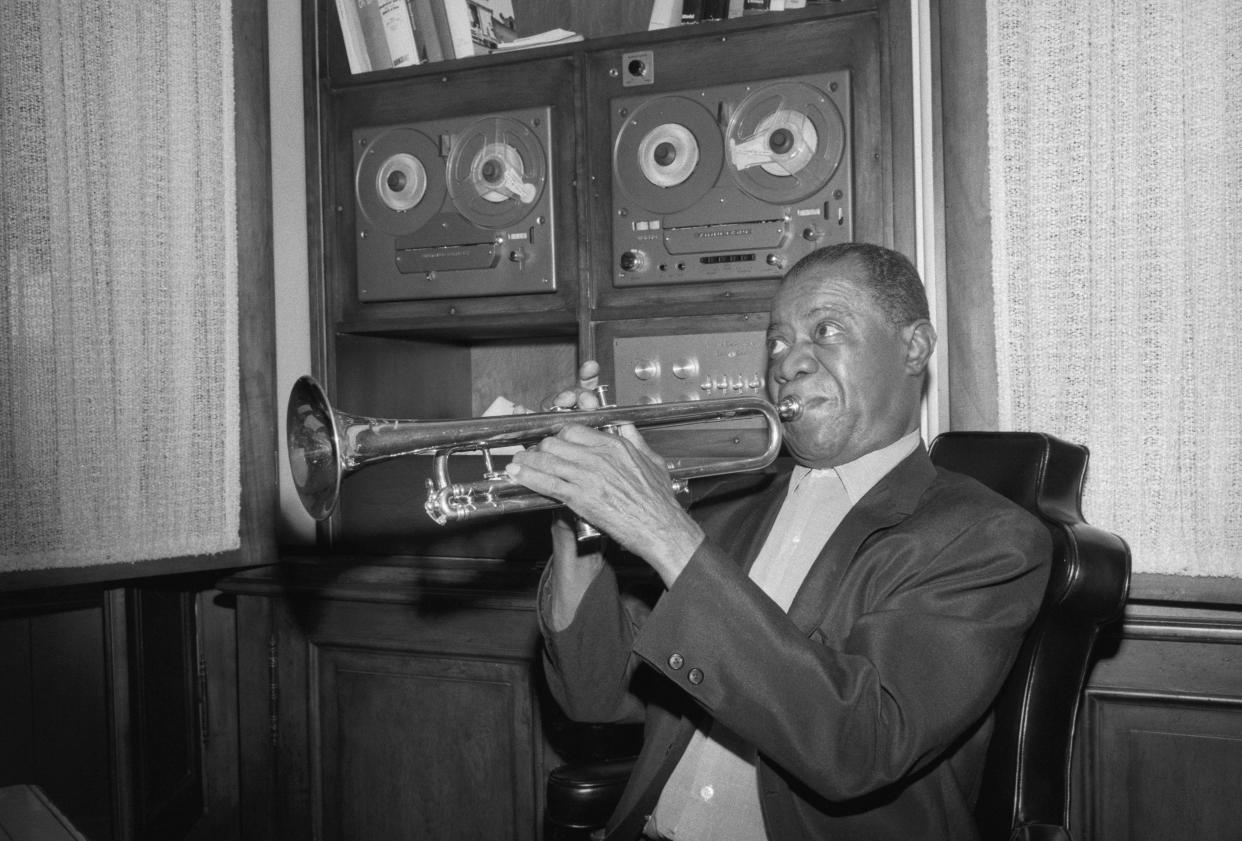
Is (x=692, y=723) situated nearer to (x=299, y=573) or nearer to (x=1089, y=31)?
(x=299, y=573)

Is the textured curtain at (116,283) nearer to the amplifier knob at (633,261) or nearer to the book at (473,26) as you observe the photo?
the book at (473,26)

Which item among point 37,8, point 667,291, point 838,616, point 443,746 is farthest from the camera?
point 443,746

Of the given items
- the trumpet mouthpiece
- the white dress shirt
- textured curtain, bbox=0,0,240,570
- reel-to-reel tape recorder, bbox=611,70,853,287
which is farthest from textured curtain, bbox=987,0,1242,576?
textured curtain, bbox=0,0,240,570

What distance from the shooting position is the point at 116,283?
2.24 metres

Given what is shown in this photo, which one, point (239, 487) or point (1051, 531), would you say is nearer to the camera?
point (1051, 531)

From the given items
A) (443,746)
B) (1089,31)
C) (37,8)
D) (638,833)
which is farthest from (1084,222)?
(37,8)

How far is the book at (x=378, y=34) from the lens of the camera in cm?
264

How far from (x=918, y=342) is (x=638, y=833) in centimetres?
94

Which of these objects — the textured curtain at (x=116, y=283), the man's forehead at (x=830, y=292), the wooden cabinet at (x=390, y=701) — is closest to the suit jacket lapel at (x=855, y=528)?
the man's forehead at (x=830, y=292)

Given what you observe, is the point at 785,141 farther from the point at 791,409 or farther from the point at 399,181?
the point at 399,181

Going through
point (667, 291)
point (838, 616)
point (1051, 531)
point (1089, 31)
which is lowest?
point (838, 616)

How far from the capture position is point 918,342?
177cm

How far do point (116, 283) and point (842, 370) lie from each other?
158 centimetres

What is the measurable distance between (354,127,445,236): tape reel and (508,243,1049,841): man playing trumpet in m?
0.92
